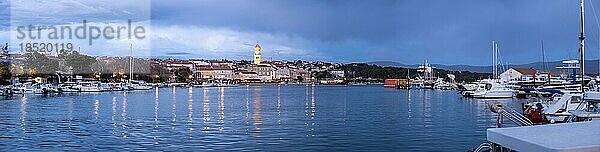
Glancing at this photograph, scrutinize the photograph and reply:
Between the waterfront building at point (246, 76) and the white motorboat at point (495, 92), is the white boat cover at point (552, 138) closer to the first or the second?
the white motorboat at point (495, 92)

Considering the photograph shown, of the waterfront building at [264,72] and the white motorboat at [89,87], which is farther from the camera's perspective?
the waterfront building at [264,72]

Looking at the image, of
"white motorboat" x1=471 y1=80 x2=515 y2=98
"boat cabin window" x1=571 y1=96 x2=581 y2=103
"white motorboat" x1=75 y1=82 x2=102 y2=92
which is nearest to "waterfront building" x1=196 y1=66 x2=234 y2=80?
"white motorboat" x1=75 y1=82 x2=102 y2=92

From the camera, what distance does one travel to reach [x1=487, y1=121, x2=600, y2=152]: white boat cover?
16.0 feet

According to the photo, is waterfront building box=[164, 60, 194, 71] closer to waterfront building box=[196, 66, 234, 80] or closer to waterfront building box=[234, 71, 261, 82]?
waterfront building box=[196, 66, 234, 80]

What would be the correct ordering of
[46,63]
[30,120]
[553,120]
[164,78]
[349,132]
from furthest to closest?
[164,78]
[46,63]
[30,120]
[349,132]
[553,120]

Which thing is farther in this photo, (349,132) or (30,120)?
(30,120)

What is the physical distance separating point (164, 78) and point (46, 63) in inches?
2368

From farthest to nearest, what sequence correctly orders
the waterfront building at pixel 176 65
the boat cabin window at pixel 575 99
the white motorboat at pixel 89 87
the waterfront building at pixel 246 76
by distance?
the waterfront building at pixel 246 76 < the waterfront building at pixel 176 65 < the white motorboat at pixel 89 87 < the boat cabin window at pixel 575 99

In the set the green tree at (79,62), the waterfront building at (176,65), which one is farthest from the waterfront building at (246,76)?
the green tree at (79,62)

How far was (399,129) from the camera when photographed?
22.8 metres

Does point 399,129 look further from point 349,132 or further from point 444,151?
point 444,151

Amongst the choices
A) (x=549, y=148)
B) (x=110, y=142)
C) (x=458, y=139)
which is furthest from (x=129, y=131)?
(x=549, y=148)

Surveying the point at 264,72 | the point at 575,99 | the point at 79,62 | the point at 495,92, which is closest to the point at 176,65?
the point at 264,72

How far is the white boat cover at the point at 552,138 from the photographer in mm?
4863
